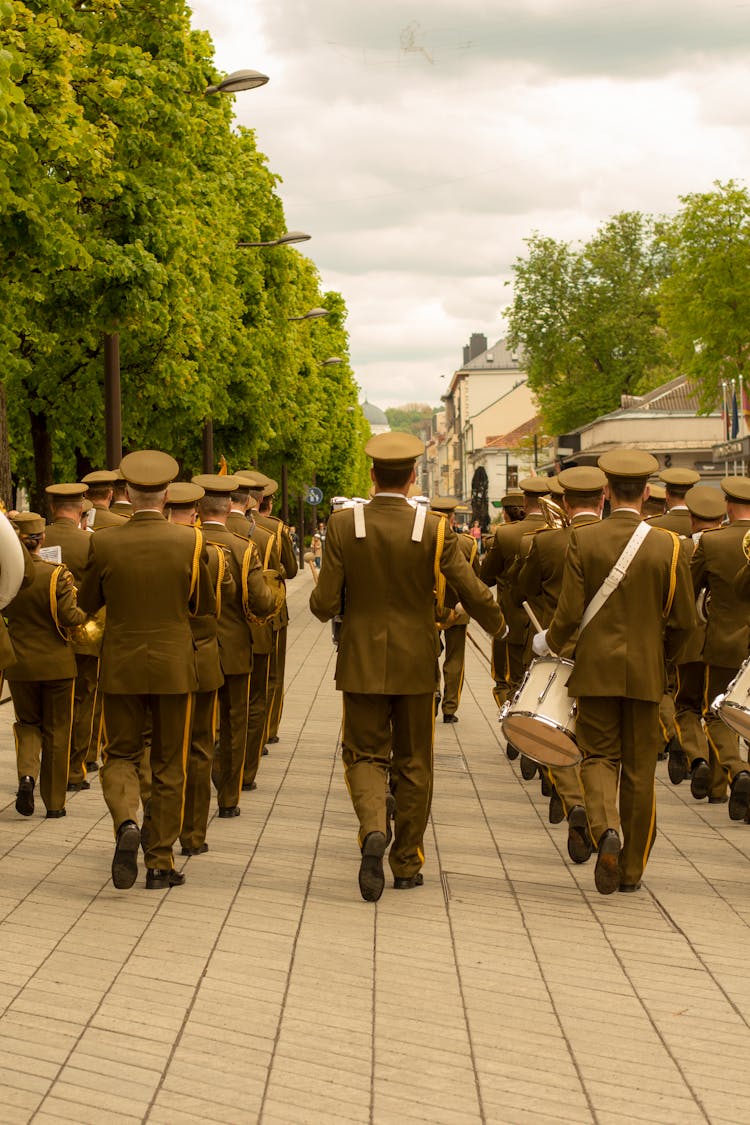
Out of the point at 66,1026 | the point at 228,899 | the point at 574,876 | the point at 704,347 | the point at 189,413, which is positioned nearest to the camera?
the point at 66,1026

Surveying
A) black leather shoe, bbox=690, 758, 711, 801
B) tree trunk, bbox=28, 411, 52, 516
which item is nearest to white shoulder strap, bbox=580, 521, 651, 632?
black leather shoe, bbox=690, 758, 711, 801

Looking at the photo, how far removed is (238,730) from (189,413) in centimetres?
1776

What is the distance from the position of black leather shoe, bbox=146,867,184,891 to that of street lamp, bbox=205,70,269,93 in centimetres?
1615

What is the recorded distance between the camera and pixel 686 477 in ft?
36.8

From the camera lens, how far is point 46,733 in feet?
30.7

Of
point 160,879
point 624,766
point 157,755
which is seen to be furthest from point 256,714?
point 624,766

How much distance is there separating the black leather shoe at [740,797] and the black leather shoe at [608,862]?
224cm

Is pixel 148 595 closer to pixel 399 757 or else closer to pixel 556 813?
pixel 399 757

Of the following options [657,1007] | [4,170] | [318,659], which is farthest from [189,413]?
[657,1007]

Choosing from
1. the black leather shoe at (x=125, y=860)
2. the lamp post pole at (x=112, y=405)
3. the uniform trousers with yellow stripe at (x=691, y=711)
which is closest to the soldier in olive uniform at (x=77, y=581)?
the black leather shoe at (x=125, y=860)

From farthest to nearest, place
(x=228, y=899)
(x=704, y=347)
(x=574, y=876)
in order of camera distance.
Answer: (x=704, y=347), (x=574, y=876), (x=228, y=899)

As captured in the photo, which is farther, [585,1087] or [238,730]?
[238,730]

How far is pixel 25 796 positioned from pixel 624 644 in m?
3.83

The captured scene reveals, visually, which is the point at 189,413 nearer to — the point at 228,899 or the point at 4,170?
the point at 4,170
